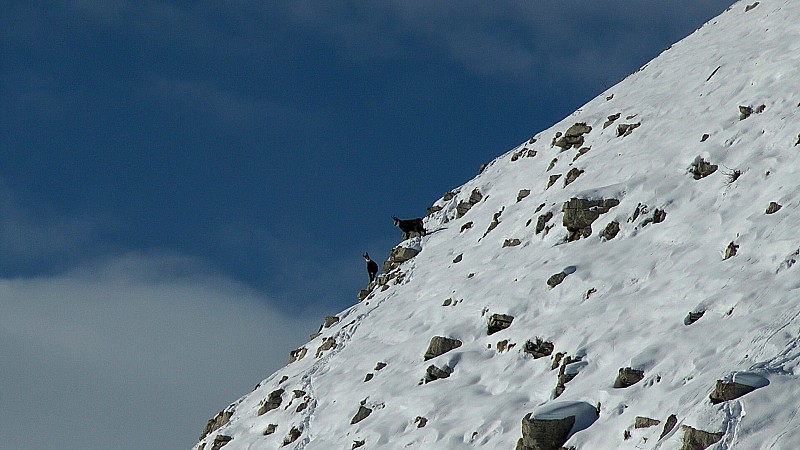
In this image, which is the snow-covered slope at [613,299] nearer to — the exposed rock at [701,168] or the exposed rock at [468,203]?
the exposed rock at [701,168]

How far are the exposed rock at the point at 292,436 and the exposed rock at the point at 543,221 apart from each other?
6831mm

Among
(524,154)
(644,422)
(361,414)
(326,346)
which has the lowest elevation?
(644,422)

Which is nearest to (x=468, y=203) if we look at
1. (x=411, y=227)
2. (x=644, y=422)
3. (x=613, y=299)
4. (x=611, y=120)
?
(x=411, y=227)

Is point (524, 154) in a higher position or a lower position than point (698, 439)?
higher

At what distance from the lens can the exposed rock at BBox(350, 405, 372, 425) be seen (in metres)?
18.4

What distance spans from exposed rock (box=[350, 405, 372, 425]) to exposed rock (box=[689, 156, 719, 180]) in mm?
7809

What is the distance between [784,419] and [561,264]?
869 centimetres

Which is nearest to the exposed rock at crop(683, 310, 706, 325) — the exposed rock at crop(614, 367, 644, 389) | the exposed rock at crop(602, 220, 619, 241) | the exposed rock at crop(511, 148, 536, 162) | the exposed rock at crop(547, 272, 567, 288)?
the exposed rock at crop(614, 367, 644, 389)

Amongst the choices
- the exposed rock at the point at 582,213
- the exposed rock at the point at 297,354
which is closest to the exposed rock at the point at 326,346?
the exposed rock at the point at 297,354

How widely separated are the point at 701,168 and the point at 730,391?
9.24m

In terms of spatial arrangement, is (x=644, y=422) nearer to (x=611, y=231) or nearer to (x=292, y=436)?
(x=611, y=231)

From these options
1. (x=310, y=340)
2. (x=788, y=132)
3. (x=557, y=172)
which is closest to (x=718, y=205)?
(x=788, y=132)

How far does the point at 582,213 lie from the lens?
68.3 ft

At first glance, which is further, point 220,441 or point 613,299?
point 220,441
